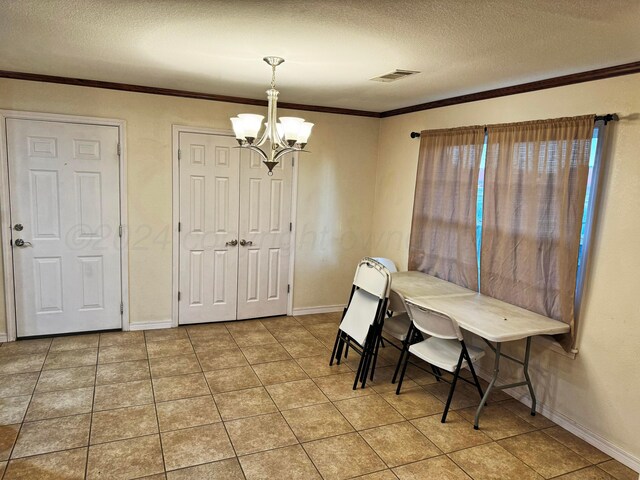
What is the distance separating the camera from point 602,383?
284 cm

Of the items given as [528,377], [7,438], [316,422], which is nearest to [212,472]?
[316,422]

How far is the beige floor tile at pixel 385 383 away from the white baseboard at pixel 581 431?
0.77 metres

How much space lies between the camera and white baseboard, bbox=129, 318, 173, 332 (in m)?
4.50

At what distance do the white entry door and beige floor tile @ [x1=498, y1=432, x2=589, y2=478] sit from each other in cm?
369

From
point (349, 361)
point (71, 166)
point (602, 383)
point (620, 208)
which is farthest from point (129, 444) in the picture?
point (620, 208)

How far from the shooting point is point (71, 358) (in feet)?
12.5

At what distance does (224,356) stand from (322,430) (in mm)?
1430

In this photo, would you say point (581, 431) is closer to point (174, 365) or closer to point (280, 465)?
point (280, 465)

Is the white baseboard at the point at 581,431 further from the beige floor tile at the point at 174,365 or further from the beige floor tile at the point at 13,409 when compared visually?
the beige floor tile at the point at 13,409

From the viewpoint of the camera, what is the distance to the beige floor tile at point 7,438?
8.24 ft

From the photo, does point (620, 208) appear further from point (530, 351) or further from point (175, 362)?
point (175, 362)

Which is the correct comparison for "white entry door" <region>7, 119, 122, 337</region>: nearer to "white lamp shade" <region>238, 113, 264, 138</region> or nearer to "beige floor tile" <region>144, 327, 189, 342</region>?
"beige floor tile" <region>144, 327, 189, 342</region>

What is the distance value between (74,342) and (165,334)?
0.81m

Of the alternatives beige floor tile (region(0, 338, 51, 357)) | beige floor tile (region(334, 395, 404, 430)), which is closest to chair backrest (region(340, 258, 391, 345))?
beige floor tile (region(334, 395, 404, 430))
